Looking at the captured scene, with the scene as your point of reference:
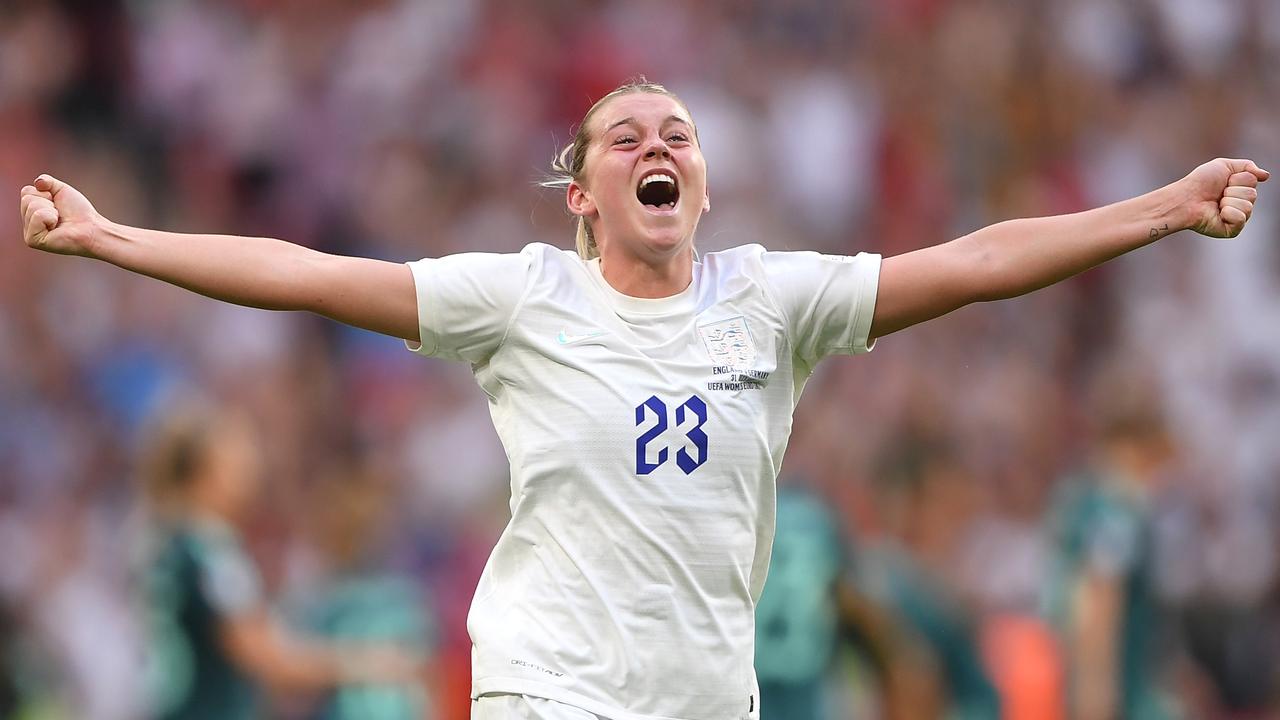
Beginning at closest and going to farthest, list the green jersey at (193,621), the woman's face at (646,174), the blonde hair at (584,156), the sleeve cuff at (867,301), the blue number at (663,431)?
1. the blue number at (663,431)
2. the sleeve cuff at (867,301)
3. the woman's face at (646,174)
4. the blonde hair at (584,156)
5. the green jersey at (193,621)

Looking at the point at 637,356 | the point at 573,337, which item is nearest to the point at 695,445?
the point at 637,356

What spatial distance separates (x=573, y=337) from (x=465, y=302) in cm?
28

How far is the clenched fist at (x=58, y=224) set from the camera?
4387mm

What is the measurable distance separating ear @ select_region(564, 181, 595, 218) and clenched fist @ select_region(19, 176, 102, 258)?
4.09 feet

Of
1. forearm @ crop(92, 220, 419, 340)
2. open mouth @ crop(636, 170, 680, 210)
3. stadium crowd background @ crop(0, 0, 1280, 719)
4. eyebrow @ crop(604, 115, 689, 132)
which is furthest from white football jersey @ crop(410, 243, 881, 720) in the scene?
stadium crowd background @ crop(0, 0, 1280, 719)

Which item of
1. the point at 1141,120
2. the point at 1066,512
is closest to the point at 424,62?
the point at 1141,120

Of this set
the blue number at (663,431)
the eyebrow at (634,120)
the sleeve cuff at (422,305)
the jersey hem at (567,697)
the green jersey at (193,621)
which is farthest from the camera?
the green jersey at (193,621)

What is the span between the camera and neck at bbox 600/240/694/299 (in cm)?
469

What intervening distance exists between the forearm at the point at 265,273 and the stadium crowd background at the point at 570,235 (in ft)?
17.6

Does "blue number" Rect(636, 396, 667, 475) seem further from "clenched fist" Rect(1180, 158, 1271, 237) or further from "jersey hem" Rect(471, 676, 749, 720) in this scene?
"clenched fist" Rect(1180, 158, 1271, 237)

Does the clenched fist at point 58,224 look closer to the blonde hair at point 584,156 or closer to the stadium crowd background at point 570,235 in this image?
the blonde hair at point 584,156

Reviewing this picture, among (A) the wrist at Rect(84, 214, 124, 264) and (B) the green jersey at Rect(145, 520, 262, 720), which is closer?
(A) the wrist at Rect(84, 214, 124, 264)

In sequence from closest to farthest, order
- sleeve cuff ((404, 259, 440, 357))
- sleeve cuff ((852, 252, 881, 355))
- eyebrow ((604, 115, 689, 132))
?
1. sleeve cuff ((404, 259, 440, 357))
2. sleeve cuff ((852, 252, 881, 355))
3. eyebrow ((604, 115, 689, 132))

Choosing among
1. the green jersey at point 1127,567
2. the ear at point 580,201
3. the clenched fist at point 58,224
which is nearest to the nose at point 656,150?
the ear at point 580,201
